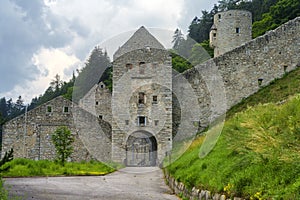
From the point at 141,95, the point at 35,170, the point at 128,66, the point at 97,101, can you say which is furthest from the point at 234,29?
the point at 35,170

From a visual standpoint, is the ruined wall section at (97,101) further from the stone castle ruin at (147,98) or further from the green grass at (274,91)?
the green grass at (274,91)

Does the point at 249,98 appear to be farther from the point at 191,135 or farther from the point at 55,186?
the point at 55,186

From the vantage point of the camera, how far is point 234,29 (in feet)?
124

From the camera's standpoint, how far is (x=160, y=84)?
26328 millimetres

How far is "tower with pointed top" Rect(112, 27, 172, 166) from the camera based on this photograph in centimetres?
2578

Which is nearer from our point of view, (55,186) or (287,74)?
(55,186)

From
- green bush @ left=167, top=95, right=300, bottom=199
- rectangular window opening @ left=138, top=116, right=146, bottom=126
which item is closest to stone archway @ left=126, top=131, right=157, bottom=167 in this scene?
rectangular window opening @ left=138, top=116, right=146, bottom=126

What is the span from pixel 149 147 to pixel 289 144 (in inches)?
892

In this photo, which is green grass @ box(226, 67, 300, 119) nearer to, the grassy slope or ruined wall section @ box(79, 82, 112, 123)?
the grassy slope

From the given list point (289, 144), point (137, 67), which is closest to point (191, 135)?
point (137, 67)

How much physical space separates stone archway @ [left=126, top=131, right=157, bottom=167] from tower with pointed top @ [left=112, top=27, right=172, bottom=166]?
0.13 metres

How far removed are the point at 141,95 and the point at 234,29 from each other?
15.0 metres

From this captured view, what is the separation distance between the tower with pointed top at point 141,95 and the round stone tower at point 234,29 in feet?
42.8

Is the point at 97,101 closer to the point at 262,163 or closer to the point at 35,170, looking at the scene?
the point at 35,170
